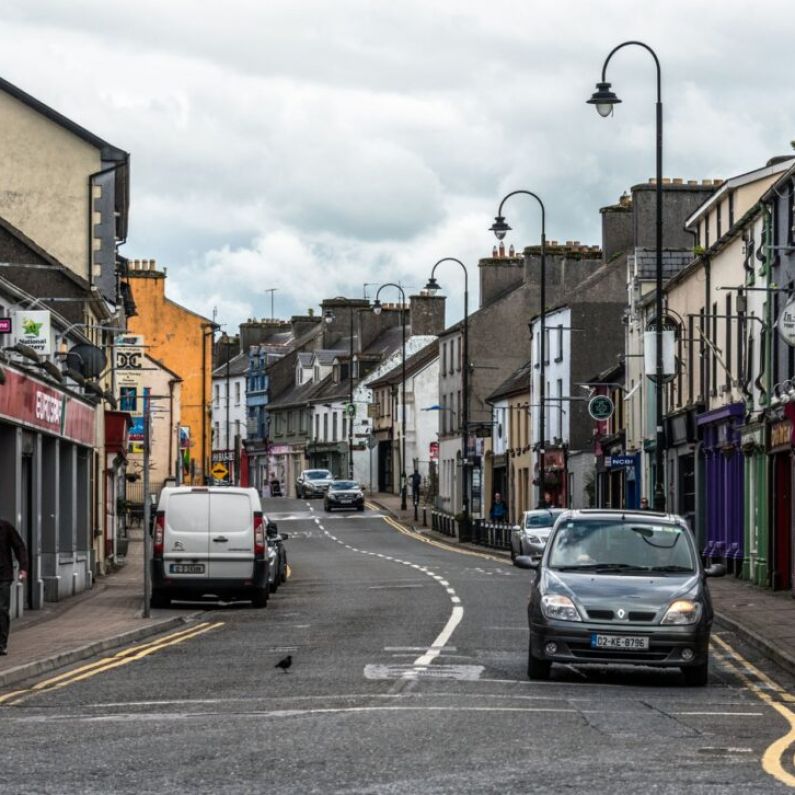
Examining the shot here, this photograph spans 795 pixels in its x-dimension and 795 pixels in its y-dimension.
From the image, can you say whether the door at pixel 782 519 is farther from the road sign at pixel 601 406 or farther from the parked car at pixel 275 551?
the road sign at pixel 601 406

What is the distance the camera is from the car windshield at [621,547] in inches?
735

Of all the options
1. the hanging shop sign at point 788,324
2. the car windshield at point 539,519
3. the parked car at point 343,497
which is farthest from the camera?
the parked car at point 343,497

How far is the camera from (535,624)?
701 inches

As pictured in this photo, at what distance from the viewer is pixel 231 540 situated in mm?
31156

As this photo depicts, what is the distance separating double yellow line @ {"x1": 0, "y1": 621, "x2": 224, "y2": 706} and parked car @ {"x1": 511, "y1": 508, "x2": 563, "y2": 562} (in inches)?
788

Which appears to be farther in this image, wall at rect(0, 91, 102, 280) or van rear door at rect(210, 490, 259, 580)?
wall at rect(0, 91, 102, 280)

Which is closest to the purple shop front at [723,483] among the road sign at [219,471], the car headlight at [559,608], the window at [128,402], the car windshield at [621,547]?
the car windshield at [621,547]

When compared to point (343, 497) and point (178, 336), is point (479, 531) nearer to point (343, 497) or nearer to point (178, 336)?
point (343, 497)

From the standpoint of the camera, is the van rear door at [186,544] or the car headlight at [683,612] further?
the van rear door at [186,544]

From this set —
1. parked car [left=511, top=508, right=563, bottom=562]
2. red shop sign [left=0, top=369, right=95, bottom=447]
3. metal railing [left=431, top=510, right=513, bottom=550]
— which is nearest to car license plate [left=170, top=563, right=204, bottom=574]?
red shop sign [left=0, top=369, right=95, bottom=447]

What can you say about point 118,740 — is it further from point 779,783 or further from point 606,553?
point 606,553

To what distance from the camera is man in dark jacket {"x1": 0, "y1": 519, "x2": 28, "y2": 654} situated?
21.1m

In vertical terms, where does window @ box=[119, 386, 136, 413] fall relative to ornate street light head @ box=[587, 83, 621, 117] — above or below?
below

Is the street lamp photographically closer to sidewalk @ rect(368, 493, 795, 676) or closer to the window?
sidewalk @ rect(368, 493, 795, 676)
